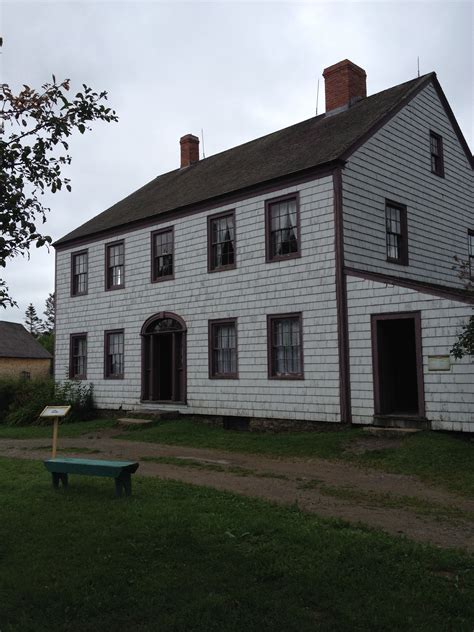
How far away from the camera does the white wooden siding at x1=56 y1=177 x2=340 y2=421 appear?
15.2 meters

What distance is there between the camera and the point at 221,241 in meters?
18.1

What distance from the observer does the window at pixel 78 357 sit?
22.7 m

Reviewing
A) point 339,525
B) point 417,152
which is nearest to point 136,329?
point 417,152

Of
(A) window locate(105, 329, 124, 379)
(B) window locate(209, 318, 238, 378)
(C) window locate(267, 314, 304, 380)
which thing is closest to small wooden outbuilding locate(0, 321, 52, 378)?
(A) window locate(105, 329, 124, 379)

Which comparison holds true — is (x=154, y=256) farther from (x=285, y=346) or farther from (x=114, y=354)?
(x=285, y=346)

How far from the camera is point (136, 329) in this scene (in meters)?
20.4

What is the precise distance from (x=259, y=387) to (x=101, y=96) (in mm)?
11366

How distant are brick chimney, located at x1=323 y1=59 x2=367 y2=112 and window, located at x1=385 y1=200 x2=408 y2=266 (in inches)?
172

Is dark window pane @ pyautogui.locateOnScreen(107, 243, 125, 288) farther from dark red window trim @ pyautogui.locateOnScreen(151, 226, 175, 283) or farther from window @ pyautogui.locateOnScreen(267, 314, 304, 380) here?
window @ pyautogui.locateOnScreen(267, 314, 304, 380)

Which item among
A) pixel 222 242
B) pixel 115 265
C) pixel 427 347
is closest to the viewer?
pixel 427 347

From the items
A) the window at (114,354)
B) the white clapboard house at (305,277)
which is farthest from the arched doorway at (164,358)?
the window at (114,354)

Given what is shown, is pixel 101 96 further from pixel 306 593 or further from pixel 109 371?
pixel 109 371

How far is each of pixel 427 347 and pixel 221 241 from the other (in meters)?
7.28

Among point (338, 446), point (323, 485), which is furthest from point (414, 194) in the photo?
point (323, 485)
